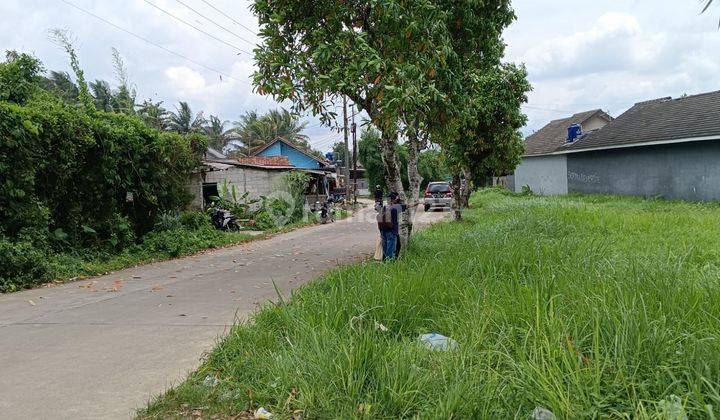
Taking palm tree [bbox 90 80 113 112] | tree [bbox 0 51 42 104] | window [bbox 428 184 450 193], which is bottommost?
window [bbox 428 184 450 193]

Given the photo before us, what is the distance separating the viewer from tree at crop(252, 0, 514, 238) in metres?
7.72

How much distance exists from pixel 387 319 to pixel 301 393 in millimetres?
1408

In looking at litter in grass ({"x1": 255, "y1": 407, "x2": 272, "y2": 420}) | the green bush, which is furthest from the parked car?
litter in grass ({"x1": 255, "y1": 407, "x2": 272, "y2": 420})

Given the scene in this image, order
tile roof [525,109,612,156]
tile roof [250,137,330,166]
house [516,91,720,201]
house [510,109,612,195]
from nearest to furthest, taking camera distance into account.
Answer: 1. house [516,91,720,201]
2. house [510,109,612,195]
3. tile roof [525,109,612,156]
4. tile roof [250,137,330,166]

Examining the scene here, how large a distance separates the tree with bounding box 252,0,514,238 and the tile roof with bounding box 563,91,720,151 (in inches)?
513

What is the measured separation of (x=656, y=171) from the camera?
21297 mm

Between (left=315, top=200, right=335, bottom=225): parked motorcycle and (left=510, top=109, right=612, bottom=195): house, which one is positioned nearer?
(left=315, top=200, right=335, bottom=225): parked motorcycle

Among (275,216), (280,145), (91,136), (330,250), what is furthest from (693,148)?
(280,145)

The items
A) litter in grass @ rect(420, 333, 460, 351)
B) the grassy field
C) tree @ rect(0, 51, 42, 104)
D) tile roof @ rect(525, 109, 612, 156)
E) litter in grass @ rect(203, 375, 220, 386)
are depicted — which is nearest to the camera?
the grassy field

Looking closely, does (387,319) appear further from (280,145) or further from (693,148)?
(280,145)

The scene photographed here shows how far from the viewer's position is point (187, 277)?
378 inches

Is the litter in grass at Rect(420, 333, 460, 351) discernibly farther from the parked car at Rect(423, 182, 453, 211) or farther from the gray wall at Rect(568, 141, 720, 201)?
the parked car at Rect(423, 182, 453, 211)

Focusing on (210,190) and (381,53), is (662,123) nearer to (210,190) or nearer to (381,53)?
(381,53)

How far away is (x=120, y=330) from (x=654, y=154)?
2204cm
